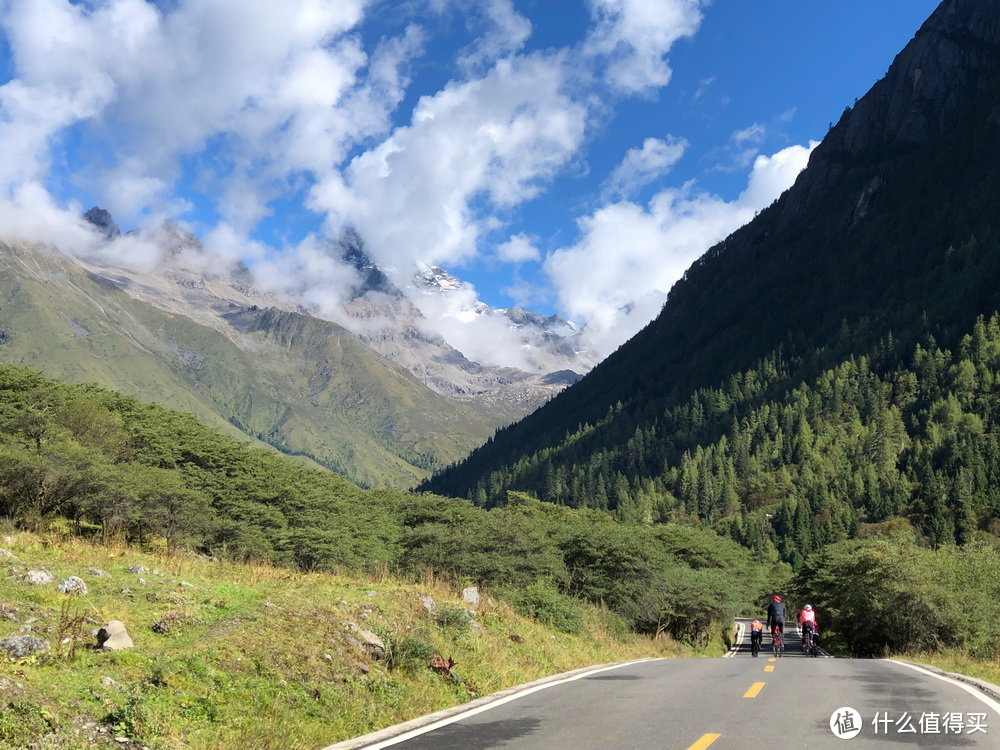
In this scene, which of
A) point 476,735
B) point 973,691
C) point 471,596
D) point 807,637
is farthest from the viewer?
point 807,637

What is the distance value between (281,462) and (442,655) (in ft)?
206

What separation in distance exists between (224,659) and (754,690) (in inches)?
421

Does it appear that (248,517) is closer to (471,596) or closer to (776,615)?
(471,596)

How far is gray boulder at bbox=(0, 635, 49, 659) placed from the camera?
32.8ft

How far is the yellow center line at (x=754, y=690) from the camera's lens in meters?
13.6

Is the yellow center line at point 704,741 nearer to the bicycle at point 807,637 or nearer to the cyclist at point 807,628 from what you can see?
the cyclist at point 807,628

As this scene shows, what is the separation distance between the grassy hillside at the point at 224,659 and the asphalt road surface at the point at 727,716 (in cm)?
175

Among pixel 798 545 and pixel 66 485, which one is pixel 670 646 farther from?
pixel 798 545

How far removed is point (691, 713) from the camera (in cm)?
1174

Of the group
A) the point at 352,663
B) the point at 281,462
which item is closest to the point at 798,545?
the point at 281,462

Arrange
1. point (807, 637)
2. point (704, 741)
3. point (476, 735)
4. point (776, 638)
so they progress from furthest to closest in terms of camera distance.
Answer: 1. point (776, 638)
2. point (807, 637)
3. point (476, 735)
4. point (704, 741)

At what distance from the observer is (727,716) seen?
11430 mm

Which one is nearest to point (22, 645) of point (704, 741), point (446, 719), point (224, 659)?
point (224, 659)

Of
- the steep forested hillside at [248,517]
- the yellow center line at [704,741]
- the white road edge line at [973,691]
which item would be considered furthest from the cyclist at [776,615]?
the yellow center line at [704,741]
